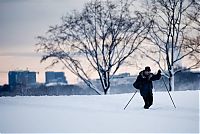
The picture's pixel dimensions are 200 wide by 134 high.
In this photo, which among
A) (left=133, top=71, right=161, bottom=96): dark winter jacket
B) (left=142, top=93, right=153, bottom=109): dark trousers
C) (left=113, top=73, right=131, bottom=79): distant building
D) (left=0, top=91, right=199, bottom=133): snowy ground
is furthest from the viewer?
(left=113, top=73, right=131, bottom=79): distant building

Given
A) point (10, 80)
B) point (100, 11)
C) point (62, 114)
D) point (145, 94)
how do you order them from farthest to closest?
point (100, 11)
point (10, 80)
point (145, 94)
point (62, 114)

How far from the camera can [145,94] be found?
26.0ft

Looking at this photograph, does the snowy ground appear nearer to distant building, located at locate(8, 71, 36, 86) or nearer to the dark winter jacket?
the dark winter jacket

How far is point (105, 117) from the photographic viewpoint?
6609 millimetres

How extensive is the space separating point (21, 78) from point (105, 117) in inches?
214

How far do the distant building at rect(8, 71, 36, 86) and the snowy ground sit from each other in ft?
8.80

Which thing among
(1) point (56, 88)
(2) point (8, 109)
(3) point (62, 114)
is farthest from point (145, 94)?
(1) point (56, 88)

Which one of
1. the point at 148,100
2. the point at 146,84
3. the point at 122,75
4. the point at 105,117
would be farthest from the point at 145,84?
the point at 122,75

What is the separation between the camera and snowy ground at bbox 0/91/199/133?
5.59 m

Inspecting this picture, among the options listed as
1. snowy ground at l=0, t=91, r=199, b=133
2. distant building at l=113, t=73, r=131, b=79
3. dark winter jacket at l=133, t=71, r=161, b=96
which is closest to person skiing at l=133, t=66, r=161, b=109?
dark winter jacket at l=133, t=71, r=161, b=96

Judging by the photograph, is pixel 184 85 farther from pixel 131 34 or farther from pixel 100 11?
pixel 100 11

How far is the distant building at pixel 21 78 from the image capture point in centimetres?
1142

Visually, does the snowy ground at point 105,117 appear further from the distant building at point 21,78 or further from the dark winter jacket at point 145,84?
the distant building at point 21,78

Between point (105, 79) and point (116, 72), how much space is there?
1.74 ft
